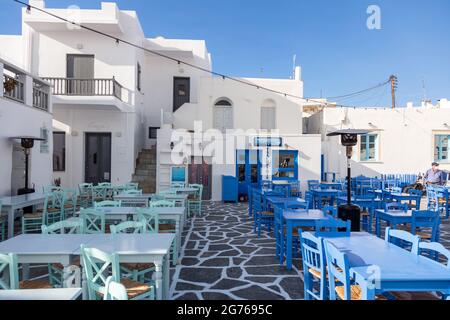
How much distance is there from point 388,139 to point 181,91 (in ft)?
38.4

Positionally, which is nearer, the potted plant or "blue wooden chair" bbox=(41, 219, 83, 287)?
"blue wooden chair" bbox=(41, 219, 83, 287)

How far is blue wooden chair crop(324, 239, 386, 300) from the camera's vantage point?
2.87 metres

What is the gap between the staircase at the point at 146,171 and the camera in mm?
14514

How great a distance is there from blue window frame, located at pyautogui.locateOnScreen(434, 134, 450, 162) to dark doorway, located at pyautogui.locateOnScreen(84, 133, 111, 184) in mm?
17144

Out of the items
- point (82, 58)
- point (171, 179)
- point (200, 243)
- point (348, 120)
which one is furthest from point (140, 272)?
point (348, 120)

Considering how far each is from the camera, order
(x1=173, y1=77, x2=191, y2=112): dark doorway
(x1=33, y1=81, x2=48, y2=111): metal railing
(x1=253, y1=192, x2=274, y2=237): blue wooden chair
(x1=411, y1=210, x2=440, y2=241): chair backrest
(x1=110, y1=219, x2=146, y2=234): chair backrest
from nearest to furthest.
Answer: (x1=110, y1=219, x2=146, y2=234): chair backrest, (x1=411, y1=210, x2=440, y2=241): chair backrest, (x1=253, y1=192, x2=274, y2=237): blue wooden chair, (x1=33, y1=81, x2=48, y2=111): metal railing, (x1=173, y1=77, x2=191, y2=112): dark doorway

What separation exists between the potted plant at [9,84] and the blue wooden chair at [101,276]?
794 cm

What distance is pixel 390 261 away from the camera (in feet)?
10.6

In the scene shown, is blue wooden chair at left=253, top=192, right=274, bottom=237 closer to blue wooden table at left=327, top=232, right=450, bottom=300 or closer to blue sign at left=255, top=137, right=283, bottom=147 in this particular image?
blue wooden table at left=327, top=232, right=450, bottom=300

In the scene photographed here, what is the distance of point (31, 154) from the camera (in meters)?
10.1

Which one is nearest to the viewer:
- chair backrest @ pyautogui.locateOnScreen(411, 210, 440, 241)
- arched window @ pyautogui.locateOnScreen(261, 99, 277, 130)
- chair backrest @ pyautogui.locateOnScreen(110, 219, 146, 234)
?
chair backrest @ pyautogui.locateOnScreen(110, 219, 146, 234)

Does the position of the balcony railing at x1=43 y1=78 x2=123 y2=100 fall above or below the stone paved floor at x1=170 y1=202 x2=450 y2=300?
above

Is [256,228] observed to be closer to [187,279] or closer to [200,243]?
[200,243]

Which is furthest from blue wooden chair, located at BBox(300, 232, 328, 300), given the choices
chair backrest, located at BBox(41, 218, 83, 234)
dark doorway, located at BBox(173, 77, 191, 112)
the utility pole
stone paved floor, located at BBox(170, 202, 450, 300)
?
the utility pole
